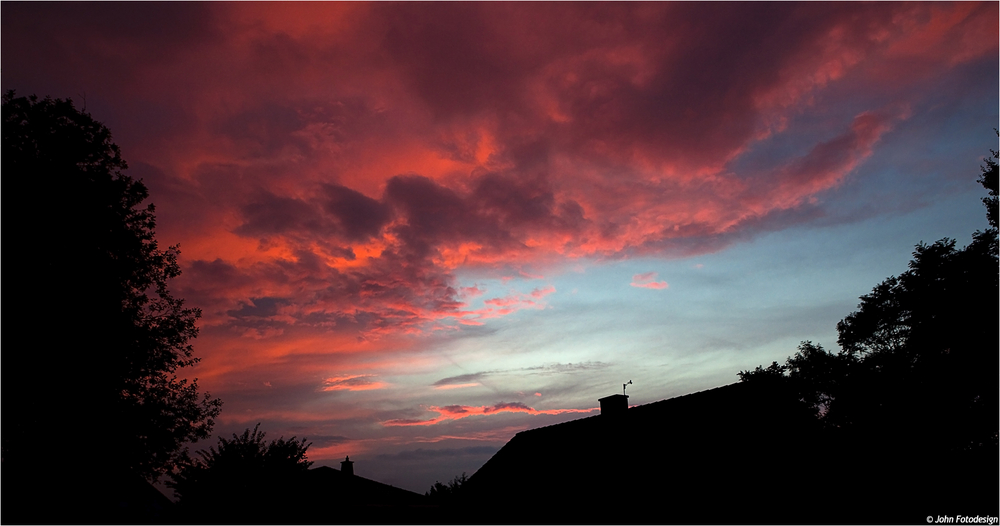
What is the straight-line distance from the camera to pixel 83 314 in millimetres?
20625

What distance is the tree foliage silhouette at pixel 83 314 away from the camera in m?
19.6

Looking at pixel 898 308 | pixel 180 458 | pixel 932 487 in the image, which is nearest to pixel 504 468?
pixel 180 458

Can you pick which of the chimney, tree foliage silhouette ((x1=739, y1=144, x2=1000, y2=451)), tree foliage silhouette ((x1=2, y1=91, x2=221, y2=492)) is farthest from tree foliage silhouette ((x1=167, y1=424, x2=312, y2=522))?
tree foliage silhouette ((x1=739, y1=144, x2=1000, y2=451))

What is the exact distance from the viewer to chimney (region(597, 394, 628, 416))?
90.6 ft

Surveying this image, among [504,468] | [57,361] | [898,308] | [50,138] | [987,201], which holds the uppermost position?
[50,138]

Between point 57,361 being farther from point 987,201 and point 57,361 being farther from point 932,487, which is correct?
point 987,201

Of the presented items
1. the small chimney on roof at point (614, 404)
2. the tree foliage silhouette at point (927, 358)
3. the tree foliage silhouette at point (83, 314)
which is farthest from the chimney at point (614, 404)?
the tree foliage silhouette at point (83, 314)

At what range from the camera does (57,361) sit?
2000cm

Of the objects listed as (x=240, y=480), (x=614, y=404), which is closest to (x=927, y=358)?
(x=614, y=404)

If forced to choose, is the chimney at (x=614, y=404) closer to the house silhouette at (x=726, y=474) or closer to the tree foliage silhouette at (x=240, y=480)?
the house silhouette at (x=726, y=474)

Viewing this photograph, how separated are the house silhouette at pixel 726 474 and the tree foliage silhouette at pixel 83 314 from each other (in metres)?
16.2

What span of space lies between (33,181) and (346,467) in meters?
33.8

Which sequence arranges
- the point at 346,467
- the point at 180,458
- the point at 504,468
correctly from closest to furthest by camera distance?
the point at 180,458, the point at 504,468, the point at 346,467

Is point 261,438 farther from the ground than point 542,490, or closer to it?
farther from the ground
